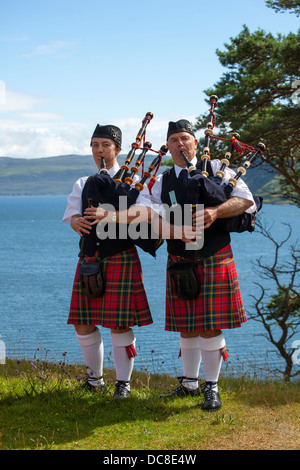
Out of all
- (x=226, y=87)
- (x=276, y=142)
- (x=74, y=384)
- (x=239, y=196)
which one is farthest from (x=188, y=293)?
(x=276, y=142)

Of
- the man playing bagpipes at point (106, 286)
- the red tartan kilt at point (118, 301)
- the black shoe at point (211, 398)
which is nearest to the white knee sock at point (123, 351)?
the man playing bagpipes at point (106, 286)

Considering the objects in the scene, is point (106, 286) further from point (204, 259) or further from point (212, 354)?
point (212, 354)

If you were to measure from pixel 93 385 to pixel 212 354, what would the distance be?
999mm

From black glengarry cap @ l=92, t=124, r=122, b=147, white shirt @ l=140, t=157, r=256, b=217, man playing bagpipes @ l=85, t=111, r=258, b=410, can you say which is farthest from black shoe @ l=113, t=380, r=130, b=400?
black glengarry cap @ l=92, t=124, r=122, b=147

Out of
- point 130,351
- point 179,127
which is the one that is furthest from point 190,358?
point 179,127

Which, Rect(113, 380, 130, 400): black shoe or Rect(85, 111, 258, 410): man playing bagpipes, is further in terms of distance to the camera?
Rect(113, 380, 130, 400): black shoe

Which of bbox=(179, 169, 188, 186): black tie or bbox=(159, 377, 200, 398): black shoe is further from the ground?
bbox=(179, 169, 188, 186): black tie

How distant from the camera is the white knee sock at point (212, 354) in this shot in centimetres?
374

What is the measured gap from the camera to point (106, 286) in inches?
152

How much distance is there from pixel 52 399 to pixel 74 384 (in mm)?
410

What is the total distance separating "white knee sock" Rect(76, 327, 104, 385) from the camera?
3.99 metres

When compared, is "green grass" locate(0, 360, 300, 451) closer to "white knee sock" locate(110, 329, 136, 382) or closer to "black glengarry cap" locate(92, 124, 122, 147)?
"white knee sock" locate(110, 329, 136, 382)

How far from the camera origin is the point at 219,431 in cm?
338

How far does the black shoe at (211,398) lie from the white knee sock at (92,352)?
84 cm
